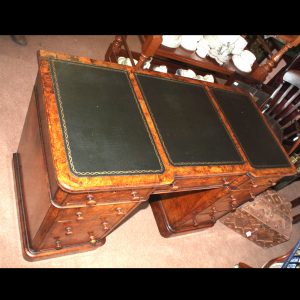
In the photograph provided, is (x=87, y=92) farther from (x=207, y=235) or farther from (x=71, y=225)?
(x=207, y=235)

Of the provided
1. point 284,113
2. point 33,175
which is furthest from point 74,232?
point 284,113

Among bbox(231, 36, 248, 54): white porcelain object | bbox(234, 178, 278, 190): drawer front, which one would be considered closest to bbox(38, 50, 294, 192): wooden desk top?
bbox(234, 178, 278, 190): drawer front

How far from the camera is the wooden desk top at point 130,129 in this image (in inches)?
59.8

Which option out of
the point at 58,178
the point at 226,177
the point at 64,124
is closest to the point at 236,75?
the point at 226,177

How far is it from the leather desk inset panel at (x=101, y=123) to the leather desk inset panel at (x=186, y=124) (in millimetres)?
130

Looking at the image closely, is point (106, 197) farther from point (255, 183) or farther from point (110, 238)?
point (255, 183)

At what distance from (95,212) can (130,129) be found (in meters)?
0.52

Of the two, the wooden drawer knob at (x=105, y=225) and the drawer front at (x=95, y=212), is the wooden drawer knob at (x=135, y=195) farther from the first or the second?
the wooden drawer knob at (x=105, y=225)

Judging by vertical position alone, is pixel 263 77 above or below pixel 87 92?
above

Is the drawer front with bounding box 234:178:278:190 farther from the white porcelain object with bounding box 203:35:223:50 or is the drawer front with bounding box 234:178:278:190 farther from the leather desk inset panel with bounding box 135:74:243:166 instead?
the white porcelain object with bounding box 203:35:223:50

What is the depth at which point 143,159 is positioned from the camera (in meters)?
1.67

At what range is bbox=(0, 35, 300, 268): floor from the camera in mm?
2227

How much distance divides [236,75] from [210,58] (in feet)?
A: 1.06

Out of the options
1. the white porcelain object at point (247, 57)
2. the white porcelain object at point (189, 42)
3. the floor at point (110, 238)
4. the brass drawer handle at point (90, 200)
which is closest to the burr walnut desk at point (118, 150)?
the brass drawer handle at point (90, 200)
